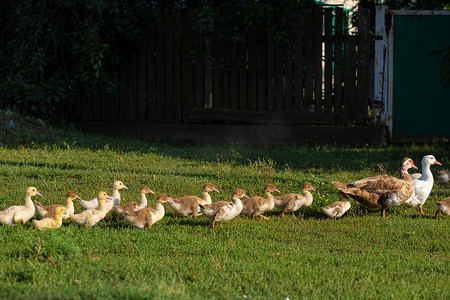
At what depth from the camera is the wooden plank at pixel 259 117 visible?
51.0 feet

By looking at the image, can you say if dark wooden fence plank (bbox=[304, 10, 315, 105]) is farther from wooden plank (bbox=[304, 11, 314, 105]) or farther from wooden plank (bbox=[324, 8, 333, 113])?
wooden plank (bbox=[324, 8, 333, 113])

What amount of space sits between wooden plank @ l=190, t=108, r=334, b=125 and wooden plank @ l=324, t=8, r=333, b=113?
35 cm

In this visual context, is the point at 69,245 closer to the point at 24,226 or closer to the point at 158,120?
the point at 24,226

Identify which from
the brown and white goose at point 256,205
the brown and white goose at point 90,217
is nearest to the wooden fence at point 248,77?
the brown and white goose at point 256,205

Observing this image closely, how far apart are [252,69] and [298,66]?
1216 millimetres

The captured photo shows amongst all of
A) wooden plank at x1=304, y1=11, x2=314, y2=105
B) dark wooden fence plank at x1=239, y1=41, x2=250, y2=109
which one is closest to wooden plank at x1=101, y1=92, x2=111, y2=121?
dark wooden fence plank at x1=239, y1=41, x2=250, y2=109

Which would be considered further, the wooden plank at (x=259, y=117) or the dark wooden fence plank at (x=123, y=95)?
the dark wooden fence plank at (x=123, y=95)

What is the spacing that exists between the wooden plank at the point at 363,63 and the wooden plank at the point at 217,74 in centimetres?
361

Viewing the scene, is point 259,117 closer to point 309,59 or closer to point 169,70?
point 309,59

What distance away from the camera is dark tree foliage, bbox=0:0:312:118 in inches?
587

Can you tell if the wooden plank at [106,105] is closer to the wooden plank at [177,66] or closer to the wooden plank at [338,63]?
the wooden plank at [177,66]

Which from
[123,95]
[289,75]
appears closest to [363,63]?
[289,75]

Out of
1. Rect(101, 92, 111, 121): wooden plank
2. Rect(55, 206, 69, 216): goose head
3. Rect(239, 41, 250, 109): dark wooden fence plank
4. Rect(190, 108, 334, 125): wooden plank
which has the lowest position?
Rect(55, 206, 69, 216): goose head

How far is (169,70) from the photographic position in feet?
53.0
